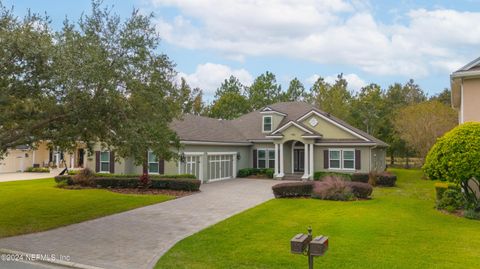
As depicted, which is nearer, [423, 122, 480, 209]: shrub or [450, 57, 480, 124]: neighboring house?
[423, 122, 480, 209]: shrub

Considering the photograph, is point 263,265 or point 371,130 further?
point 371,130

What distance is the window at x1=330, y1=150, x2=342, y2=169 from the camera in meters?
29.2

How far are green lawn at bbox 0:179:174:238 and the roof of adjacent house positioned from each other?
678cm

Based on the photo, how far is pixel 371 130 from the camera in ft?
170

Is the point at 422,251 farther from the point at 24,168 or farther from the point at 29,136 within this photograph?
the point at 24,168

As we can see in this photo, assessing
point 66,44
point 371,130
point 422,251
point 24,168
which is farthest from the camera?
point 371,130

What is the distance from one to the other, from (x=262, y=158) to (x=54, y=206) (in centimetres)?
1929

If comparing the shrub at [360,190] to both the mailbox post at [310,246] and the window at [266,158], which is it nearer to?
the mailbox post at [310,246]

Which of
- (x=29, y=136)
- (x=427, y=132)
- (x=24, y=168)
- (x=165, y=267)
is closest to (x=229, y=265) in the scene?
(x=165, y=267)

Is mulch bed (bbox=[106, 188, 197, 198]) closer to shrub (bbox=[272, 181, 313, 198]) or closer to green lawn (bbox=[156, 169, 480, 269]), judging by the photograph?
shrub (bbox=[272, 181, 313, 198])

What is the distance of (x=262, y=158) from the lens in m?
33.0

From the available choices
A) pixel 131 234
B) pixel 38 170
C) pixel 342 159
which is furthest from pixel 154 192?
pixel 38 170

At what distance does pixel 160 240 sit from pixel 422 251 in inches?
266

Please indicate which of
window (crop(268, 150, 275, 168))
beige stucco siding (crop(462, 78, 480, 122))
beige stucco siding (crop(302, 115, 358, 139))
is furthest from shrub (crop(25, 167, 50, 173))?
beige stucco siding (crop(462, 78, 480, 122))
